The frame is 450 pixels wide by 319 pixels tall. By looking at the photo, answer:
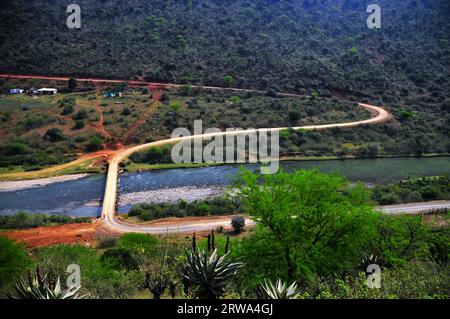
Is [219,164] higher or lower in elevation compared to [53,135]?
lower

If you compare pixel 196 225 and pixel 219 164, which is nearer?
pixel 196 225

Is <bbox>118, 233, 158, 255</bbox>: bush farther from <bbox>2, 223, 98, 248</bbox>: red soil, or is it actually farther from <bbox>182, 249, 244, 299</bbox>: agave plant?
<bbox>182, 249, 244, 299</bbox>: agave plant

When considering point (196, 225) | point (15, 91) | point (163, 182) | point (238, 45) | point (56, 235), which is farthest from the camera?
point (238, 45)

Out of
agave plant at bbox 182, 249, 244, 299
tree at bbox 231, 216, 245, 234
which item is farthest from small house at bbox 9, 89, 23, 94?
agave plant at bbox 182, 249, 244, 299

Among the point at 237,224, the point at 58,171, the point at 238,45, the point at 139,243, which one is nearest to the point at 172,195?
the point at 237,224

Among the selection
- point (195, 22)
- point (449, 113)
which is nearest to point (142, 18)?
point (195, 22)

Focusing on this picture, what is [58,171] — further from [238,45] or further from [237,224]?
[238,45]
